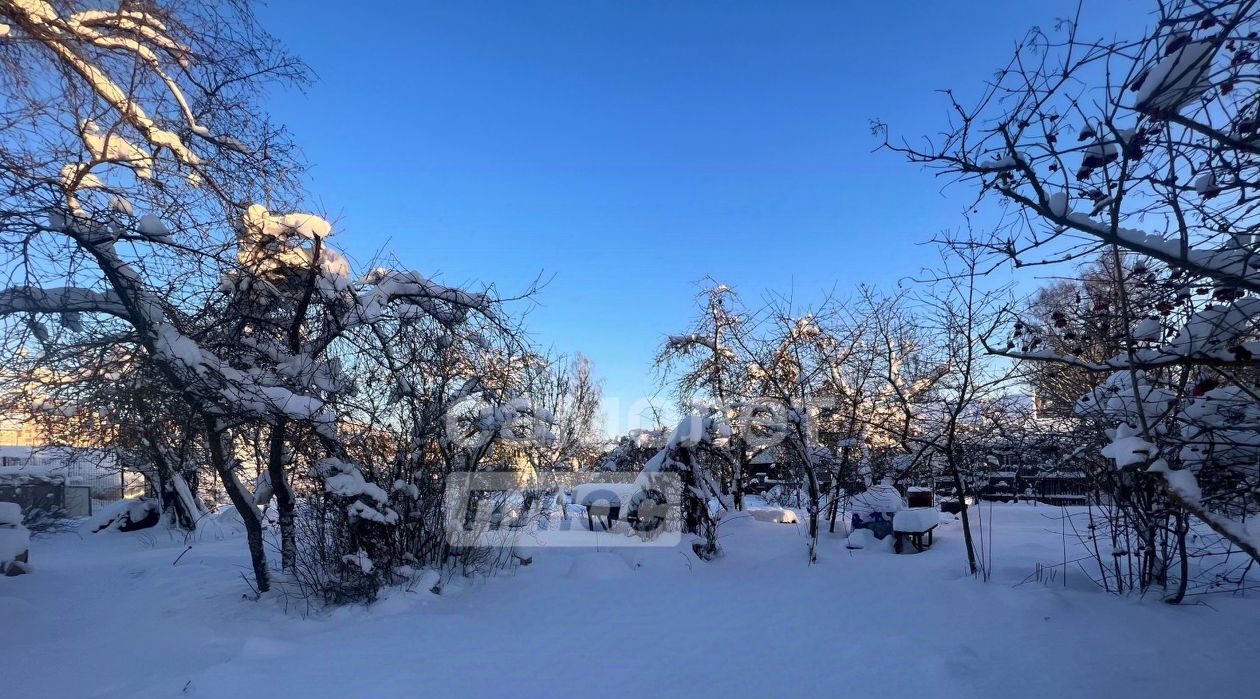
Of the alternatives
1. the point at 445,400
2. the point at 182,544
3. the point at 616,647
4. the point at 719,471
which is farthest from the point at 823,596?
the point at 182,544

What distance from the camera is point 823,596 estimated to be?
5.56m

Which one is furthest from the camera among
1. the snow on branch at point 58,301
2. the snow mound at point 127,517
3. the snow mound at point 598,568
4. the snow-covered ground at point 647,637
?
the snow mound at point 127,517

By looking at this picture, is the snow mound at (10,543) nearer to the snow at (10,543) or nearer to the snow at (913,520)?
the snow at (10,543)

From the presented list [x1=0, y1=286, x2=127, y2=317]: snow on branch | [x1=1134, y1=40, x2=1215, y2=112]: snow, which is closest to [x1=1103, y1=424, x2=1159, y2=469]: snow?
[x1=1134, y1=40, x2=1215, y2=112]: snow

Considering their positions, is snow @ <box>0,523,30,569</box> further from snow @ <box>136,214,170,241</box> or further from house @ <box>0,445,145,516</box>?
snow @ <box>136,214,170,241</box>

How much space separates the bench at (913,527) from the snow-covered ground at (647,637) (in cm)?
54

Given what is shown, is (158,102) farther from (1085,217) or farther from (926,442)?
(926,442)

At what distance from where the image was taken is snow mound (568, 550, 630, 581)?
6207 millimetres

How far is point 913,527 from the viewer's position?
7.04m

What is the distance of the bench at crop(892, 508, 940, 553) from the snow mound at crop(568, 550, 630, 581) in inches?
118

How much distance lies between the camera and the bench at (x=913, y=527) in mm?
7059

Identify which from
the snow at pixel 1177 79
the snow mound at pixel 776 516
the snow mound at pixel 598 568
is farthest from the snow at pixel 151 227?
the snow mound at pixel 776 516

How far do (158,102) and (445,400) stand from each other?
3.29 meters

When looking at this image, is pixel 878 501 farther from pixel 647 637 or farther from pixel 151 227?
pixel 151 227
